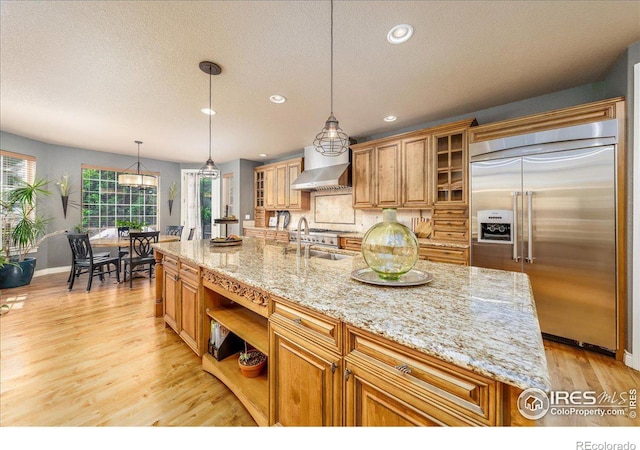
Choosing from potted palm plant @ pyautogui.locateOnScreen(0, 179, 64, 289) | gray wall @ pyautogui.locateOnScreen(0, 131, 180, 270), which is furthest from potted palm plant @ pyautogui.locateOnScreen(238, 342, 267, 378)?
gray wall @ pyautogui.locateOnScreen(0, 131, 180, 270)

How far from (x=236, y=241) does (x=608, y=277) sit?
11.4ft

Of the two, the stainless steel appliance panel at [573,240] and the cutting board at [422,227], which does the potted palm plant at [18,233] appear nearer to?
the cutting board at [422,227]

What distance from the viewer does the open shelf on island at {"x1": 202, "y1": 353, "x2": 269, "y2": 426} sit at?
57.5 inches

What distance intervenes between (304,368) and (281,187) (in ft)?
15.7

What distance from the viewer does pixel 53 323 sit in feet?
9.27

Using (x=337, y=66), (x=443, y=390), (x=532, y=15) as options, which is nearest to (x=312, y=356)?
(x=443, y=390)

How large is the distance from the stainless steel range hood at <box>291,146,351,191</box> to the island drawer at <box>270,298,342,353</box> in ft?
10.6

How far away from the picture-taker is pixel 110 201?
5.81 meters

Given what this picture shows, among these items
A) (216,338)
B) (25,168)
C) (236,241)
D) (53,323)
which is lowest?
(53,323)

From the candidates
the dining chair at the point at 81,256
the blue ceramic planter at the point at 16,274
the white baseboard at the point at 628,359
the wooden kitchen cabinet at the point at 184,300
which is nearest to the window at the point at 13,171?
the blue ceramic planter at the point at 16,274

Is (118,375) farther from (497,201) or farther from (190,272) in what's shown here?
(497,201)

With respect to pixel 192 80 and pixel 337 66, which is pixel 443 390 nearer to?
pixel 337 66

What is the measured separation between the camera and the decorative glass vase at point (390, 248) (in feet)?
3.99

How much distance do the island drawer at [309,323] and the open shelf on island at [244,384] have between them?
613mm
